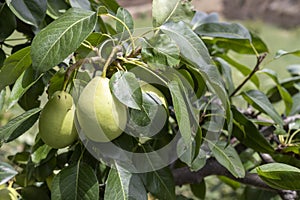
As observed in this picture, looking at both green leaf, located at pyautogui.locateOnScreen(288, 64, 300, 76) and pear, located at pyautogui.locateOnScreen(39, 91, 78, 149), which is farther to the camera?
green leaf, located at pyautogui.locateOnScreen(288, 64, 300, 76)

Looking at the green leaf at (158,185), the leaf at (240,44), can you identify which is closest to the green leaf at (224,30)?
the leaf at (240,44)

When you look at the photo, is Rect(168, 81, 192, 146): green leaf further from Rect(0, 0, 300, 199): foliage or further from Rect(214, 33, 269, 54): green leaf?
Rect(214, 33, 269, 54): green leaf

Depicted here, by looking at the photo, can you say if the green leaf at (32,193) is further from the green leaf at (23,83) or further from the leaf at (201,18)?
the leaf at (201,18)

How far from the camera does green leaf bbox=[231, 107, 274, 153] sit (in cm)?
78

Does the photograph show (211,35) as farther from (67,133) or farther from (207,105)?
(67,133)

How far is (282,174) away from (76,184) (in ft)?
0.87

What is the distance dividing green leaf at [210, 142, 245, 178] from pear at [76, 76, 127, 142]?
203 millimetres

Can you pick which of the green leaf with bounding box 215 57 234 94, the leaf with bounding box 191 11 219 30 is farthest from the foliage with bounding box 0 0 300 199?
the leaf with bounding box 191 11 219 30

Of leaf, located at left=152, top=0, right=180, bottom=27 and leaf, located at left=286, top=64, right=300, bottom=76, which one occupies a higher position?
leaf, located at left=152, top=0, right=180, bottom=27

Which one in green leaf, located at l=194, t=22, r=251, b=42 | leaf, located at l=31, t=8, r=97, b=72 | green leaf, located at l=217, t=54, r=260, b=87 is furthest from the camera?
green leaf, located at l=217, t=54, r=260, b=87

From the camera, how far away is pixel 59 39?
561mm

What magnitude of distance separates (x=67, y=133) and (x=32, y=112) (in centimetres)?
9

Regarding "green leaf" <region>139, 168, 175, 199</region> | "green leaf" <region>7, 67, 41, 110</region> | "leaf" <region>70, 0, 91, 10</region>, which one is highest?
"leaf" <region>70, 0, 91, 10</region>

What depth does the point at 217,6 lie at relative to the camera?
22.8ft
